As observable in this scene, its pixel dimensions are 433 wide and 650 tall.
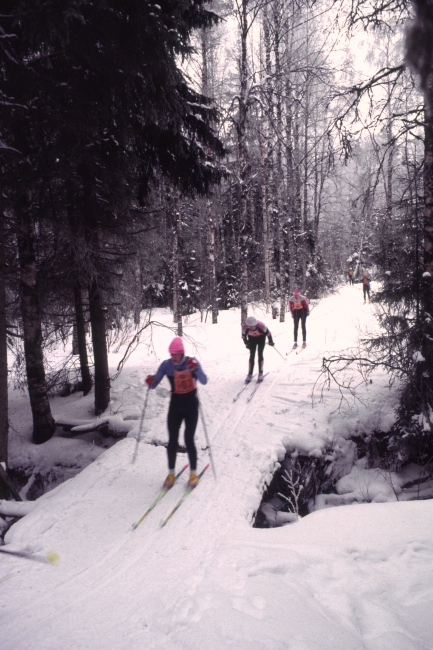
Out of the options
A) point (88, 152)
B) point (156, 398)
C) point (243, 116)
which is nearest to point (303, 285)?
point (243, 116)

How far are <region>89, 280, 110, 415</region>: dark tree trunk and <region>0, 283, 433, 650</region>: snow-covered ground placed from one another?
1.09 meters

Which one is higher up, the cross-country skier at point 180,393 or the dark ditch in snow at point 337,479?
the cross-country skier at point 180,393

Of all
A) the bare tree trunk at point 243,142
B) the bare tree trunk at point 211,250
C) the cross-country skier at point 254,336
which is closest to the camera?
the cross-country skier at point 254,336

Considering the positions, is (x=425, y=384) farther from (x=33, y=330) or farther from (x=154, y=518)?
(x=33, y=330)

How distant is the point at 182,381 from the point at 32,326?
373 cm

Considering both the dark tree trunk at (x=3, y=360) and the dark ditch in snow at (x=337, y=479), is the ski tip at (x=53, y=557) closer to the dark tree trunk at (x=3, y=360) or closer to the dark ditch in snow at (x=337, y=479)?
the dark tree trunk at (x=3, y=360)

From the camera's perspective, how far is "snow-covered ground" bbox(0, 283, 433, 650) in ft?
8.02

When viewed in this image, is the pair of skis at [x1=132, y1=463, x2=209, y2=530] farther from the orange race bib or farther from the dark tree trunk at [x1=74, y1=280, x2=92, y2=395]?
the dark tree trunk at [x1=74, y1=280, x2=92, y2=395]

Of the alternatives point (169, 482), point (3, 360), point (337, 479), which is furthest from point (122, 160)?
point (337, 479)

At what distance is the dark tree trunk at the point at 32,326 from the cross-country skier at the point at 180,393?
126 inches

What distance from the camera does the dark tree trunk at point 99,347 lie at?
7230 mm

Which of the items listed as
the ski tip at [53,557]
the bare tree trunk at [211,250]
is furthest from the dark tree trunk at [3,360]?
the bare tree trunk at [211,250]

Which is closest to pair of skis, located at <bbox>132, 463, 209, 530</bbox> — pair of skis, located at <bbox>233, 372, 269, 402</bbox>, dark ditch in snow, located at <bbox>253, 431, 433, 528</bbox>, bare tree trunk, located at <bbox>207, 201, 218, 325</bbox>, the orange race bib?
dark ditch in snow, located at <bbox>253, 431, 433, 528</bbox>

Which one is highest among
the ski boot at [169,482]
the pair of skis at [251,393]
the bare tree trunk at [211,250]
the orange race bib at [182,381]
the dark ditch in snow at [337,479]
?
the bare tree trunk at [211,250]
